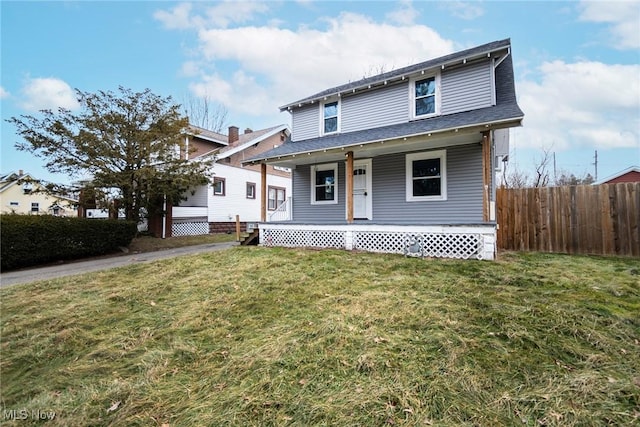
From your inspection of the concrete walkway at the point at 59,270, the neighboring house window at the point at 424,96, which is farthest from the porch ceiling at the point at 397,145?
the concrete walkway at the point at 59,270

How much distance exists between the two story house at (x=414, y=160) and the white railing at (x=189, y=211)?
7.53 metres

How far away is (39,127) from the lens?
11.6 meters

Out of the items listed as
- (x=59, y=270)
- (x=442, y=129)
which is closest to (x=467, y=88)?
(x=442, y=129)

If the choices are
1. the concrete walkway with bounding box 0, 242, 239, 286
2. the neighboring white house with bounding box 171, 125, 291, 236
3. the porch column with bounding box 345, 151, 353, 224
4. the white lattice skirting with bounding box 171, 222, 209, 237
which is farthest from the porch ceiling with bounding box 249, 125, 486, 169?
the white lattice skirting with bounding box 171, 222, 209, 237

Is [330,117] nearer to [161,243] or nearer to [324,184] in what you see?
[324,184]

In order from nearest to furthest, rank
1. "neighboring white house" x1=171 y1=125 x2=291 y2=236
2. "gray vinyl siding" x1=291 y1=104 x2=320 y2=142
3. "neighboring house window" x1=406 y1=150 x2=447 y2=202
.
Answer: "neighboring house window" x1=406 y1=150 x2=447 y2=202, "gray vinyl siding" x1=291 y1=104 x2=320 y2=142, "neighboring white house" x1=171 y1=125 x2=291 y2=236

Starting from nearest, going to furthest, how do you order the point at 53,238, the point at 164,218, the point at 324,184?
the point at 53,238 < the point at 324,184 < the point at 164,218

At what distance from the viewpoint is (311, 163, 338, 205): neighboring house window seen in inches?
454

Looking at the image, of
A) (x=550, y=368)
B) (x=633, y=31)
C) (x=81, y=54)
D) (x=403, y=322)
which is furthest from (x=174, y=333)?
(x=633, y=31)

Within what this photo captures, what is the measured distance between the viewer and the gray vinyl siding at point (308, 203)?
11336mm

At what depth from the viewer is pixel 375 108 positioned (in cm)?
1106

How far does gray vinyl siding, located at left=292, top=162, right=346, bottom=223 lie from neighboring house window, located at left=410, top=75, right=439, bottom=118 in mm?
3297

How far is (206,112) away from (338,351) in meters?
34.2

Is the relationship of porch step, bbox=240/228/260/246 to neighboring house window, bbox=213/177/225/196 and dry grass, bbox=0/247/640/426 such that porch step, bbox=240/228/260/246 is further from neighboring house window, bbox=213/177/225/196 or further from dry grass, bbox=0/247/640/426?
neighboring house window, bbox=213/177/225/196
